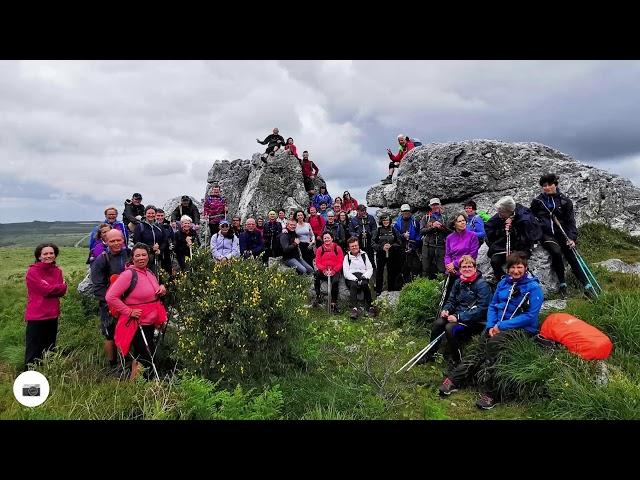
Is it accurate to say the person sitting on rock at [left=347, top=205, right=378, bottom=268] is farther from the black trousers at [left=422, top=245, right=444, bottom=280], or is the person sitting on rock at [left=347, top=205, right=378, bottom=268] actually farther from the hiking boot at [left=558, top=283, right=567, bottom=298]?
the hiking boot at [left=558, top=283, right=567, bottom=298]

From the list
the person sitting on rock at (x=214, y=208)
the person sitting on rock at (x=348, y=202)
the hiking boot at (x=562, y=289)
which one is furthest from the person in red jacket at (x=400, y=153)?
the hiking boot at (x=562, y=289)

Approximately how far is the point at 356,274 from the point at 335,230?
2.43 m

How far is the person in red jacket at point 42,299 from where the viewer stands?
7.60 metres

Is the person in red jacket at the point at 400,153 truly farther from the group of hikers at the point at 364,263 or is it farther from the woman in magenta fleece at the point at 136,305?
the woman in magenta fleece at the point at 136,305

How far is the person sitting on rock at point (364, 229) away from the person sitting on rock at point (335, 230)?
0.40 meters

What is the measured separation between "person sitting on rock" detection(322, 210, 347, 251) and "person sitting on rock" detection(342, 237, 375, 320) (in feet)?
5.06

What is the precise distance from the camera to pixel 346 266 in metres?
12.7

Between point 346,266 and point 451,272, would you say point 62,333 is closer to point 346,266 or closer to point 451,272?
point 346,266

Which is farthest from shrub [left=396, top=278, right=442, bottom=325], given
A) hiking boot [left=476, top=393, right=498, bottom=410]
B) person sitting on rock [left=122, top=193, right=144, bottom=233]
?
person sitting on rock [left=122, top=193, right=144, bottom=233]

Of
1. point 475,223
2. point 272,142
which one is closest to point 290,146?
point 272,142

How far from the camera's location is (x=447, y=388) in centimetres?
743

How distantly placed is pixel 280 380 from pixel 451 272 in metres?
5.11

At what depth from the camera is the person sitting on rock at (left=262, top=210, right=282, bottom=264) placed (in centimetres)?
1453
